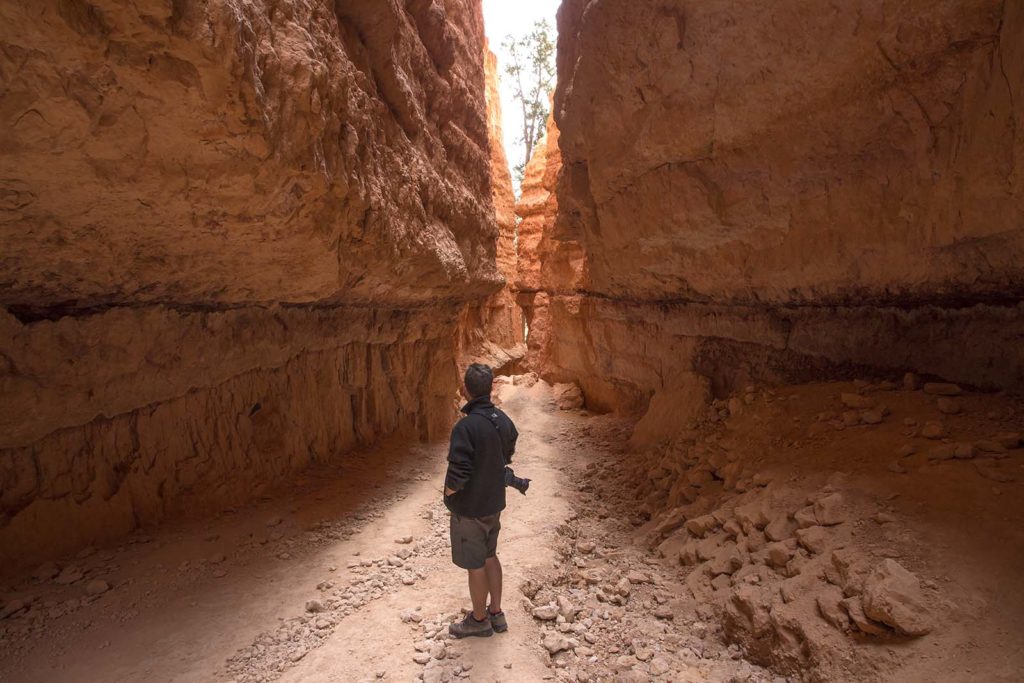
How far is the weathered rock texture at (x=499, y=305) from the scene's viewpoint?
1121cm

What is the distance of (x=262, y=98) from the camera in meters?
2.39

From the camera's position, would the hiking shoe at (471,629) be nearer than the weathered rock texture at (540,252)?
Yes

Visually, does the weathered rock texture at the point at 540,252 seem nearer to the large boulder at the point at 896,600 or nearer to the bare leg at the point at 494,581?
the bare leg at the point at 494,581

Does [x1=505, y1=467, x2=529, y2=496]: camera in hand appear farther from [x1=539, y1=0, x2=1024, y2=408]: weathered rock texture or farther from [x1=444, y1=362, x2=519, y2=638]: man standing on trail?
[x1=539, y1=0, x2=1024, y2=408]: weathered rock texture

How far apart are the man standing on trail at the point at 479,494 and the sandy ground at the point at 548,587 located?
144mm

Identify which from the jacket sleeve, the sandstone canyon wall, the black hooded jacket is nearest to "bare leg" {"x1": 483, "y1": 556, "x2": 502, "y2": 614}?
the black hooded jacket

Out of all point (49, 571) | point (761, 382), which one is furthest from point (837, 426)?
point (49, 571)

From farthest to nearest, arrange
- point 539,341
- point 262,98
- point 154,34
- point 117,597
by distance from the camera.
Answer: point 539,341
point 117,597
point 262,98
point 154,34

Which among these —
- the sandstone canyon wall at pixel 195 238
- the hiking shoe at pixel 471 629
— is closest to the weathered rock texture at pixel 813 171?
the sandstone canyon wall at pixel 195 238

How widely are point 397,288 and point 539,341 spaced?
7733mm

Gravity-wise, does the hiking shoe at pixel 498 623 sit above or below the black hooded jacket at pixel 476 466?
below

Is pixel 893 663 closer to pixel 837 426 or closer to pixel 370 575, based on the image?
pixel 837 426

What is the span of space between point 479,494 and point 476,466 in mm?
150

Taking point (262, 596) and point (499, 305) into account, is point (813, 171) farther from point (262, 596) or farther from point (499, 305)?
point (499, 305)
